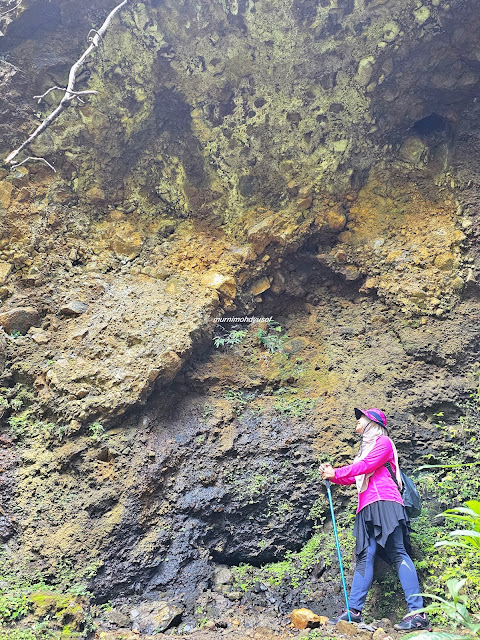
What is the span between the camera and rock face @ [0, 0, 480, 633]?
165 inches

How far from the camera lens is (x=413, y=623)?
3.22 m

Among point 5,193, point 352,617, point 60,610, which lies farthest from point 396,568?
point 5,193

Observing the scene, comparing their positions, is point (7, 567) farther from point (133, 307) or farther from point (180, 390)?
point (133, 307)

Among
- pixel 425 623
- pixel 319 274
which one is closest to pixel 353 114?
pixel 319 274

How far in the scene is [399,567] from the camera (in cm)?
344

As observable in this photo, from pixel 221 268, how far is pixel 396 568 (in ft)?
11.8

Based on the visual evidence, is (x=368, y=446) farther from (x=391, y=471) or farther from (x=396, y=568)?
(x=396, y=568)

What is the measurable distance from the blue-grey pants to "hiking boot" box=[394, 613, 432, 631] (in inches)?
3.7

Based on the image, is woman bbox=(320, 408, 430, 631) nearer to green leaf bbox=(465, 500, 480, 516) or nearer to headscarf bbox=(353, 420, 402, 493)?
headscarf bbox=(353, 420, 402, 493)

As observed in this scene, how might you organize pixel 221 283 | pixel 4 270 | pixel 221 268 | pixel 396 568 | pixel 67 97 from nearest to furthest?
1. pixel 396 568
2. pixel 67 97
3. pixel 4 270
4. pixel 221 283
5. pixel 221 268

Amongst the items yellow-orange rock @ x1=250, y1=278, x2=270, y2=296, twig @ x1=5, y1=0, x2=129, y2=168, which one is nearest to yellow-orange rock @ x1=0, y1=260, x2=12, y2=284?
twig @ x1=5, y1=0, x2=129, y2=168

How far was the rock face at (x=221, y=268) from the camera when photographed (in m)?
4.18

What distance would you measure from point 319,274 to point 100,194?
3014 millimetres

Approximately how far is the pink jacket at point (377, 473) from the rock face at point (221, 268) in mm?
509
